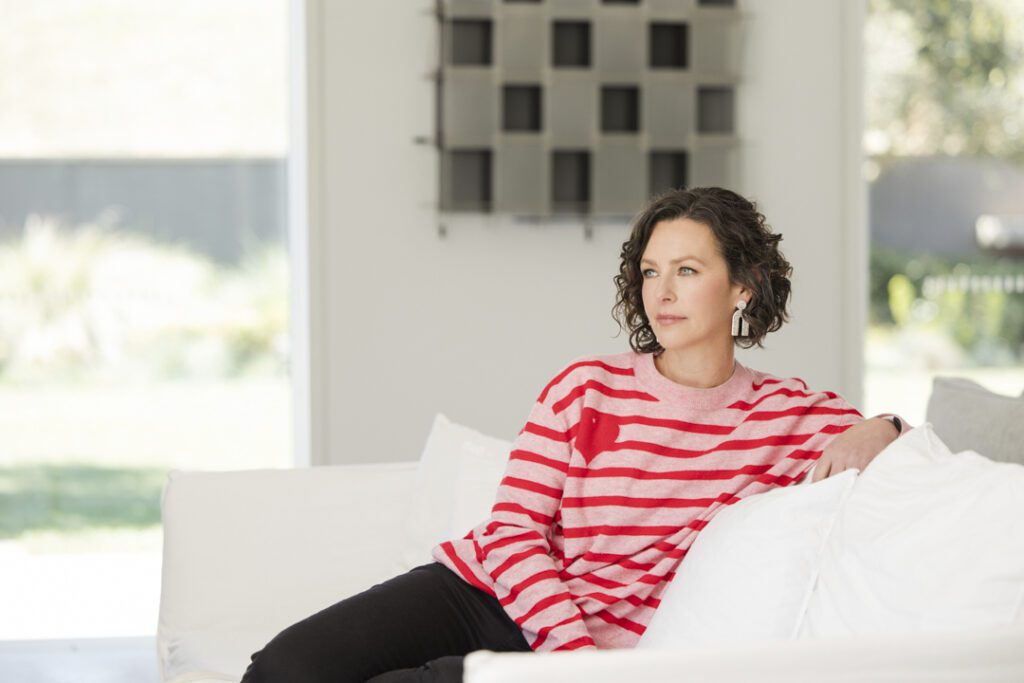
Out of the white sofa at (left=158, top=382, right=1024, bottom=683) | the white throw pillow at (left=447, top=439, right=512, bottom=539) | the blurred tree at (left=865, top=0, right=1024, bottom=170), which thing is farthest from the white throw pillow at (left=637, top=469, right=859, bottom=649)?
the blurred tree at (left=865, top=0, right=1024, bottom=170)

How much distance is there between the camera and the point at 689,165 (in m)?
3.89

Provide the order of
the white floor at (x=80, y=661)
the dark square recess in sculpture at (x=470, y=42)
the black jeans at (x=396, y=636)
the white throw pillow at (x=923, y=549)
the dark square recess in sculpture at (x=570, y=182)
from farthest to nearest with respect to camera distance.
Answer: the dark square recess in sculpture at (x=570, y=182)
the dark square recess in sculpture at (x=470, y=42)
the white floor at (x=80, y=661)
the black jeans at (x=396, y=636)
the white throw pillow at (x=923, y=549)

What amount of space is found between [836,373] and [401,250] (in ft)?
4.61

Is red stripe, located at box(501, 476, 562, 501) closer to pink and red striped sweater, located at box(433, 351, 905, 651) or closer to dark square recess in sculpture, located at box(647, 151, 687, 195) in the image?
pink and red striped sweater, located at box(433, 351, 905, 651)

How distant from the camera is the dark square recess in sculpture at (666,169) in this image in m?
3.91

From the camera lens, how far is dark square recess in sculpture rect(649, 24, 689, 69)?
3895 mm

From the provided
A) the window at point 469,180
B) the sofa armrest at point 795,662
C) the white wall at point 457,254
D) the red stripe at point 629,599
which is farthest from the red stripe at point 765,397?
the window at point 469,180

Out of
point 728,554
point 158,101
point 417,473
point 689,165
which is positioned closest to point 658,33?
point 689,165

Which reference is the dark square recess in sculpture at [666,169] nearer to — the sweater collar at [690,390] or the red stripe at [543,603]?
the sweater collar at [690,390]

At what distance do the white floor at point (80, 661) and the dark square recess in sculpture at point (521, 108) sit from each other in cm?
185

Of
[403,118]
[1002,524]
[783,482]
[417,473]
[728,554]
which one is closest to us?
[1002,524]

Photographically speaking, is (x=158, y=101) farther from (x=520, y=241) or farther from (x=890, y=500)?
(x=890, y=500)

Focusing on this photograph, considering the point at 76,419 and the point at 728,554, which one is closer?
the point at 728,554

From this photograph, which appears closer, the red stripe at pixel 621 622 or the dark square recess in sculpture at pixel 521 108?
the red stripe at pixel 621 622
